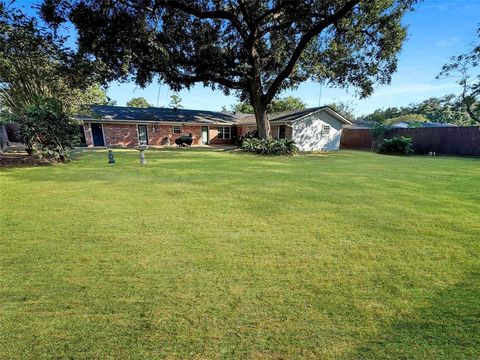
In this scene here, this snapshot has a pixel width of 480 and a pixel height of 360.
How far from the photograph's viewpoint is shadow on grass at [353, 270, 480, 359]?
1.83 m

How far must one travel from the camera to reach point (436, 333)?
2014 millimetres

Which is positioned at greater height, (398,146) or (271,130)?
(271,130)

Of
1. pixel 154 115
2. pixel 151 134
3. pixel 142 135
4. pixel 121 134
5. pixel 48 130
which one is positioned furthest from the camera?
pixel 154 115

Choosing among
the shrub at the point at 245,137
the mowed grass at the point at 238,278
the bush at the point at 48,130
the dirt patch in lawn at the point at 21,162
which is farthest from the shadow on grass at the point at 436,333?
the shrub at the point at 245,137

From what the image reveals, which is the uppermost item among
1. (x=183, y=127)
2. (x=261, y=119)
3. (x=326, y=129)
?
(x=261, y=119)

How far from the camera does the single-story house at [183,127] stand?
21.1m

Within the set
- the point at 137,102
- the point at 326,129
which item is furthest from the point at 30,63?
the point at 137,102

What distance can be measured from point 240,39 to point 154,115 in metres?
10.9

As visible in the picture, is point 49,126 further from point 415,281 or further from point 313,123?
point 313,123

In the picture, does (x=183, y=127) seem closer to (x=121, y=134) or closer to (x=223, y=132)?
(x=223, y=132)

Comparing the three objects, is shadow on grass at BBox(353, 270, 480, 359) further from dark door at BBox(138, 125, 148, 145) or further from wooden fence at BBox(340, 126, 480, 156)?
dark door at BBox(138, 125, 148, 145)

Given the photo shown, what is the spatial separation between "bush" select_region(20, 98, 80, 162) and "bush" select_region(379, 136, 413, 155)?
20192 mm

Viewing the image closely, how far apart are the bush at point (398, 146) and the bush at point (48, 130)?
20.2 meters

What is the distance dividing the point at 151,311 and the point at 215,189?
4.28 m
